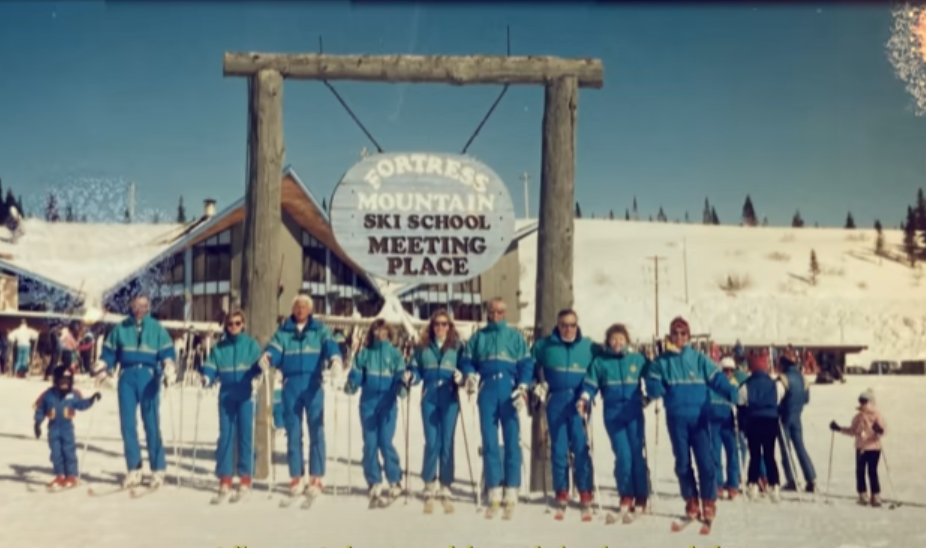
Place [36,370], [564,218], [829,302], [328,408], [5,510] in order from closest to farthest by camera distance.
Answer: [5,510] → [564,218] → [36,370] → [328,408] → [829,302]

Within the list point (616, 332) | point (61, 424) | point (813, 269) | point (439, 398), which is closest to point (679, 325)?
point (616, 332)

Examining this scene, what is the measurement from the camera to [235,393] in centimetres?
665

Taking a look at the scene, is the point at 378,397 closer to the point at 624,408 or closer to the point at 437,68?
the point at 624,408

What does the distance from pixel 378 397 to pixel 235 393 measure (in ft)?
3.13

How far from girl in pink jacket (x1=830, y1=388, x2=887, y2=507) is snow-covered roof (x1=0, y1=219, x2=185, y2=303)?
5499mm

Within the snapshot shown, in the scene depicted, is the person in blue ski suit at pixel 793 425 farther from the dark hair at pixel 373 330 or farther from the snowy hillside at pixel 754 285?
the dark hair at pixel 373 330

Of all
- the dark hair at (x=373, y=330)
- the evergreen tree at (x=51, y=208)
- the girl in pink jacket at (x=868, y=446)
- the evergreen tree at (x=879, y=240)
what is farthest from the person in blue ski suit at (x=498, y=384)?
the evergreen tree at (x=879, y=240)

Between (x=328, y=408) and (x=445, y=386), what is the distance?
11.1ft

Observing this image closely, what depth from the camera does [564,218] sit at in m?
7.00

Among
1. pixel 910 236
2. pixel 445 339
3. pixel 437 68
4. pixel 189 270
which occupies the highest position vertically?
pixel 437 68

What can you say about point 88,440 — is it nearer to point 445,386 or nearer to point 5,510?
point 5,510

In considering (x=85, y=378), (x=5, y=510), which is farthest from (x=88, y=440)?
(x=5, y=510)

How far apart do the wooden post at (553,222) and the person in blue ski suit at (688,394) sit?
0.89m

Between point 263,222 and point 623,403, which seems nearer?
point 623,403
